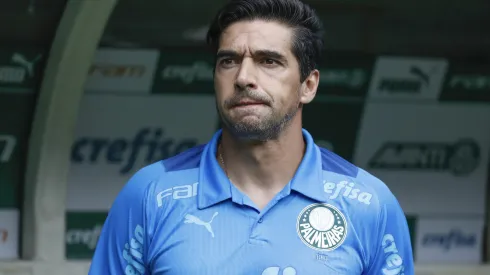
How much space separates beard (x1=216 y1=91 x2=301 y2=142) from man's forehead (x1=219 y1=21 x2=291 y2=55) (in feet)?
0.47

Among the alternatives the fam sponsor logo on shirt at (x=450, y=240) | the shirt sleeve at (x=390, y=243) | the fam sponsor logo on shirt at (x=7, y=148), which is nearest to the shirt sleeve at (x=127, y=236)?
the shirt sleeve at (x=390, y=243)

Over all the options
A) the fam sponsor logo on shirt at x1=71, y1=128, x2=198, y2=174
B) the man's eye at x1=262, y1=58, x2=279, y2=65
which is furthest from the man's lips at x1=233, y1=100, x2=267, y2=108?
the fam sponsor logo on shirt at x1=71, y1=128, x2=198, y2=174

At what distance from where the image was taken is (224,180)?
318 centimetres

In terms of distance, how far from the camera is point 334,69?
29.9ft

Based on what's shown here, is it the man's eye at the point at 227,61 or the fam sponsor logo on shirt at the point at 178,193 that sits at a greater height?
the man's eye at the point at 227,61

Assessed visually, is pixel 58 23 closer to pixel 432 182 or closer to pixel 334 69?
pixel 334 69

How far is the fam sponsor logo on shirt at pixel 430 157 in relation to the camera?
951cm

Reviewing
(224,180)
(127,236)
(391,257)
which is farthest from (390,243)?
(127,236)

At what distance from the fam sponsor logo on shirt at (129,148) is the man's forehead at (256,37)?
5531 millimetres

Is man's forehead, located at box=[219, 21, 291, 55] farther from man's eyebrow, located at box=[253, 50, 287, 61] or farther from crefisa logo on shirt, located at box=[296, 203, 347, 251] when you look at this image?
crefisa logo on shirt, located at box=[296, 203, 347, 251]

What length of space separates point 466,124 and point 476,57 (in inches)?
22.7

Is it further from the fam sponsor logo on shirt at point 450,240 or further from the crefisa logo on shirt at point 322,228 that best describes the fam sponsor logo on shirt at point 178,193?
the fam sponsor logo on shirt at point 450,240

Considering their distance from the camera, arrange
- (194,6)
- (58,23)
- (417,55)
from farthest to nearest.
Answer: (417,55)
(194,6)
(58,23)

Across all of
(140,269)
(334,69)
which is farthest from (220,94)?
(334,69)
